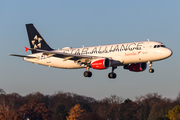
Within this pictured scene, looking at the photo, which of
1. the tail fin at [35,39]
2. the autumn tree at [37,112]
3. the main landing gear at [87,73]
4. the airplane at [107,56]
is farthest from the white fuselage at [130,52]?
the autumn tree at [37,112]

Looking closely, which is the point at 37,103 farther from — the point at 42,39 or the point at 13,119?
the point at 42,39

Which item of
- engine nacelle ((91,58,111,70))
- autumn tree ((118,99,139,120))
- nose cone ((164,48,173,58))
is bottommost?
autumn tree ((118,99,139,120))

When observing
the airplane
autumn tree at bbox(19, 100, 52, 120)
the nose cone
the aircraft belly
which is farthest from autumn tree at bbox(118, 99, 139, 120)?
the nose cone

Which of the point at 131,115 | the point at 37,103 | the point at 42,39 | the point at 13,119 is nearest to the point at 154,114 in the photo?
the point at 131,115

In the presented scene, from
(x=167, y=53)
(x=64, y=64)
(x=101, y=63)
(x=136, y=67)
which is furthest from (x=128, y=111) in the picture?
(x=167, y=53)

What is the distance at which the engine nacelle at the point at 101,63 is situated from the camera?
59.3 meters

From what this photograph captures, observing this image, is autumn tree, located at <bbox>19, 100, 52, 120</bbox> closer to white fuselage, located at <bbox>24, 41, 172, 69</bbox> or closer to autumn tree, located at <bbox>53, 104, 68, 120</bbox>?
autumn tree, located at <bbox>53, 104, 68, 120</bbox>

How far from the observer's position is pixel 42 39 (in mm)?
72875

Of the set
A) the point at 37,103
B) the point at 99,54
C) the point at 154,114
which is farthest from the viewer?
the point at 154,114

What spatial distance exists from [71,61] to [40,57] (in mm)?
6980

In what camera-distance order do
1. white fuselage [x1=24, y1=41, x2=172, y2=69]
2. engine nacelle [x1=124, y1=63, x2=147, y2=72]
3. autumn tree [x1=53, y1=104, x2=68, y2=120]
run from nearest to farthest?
1. white fuselage [x1=24, y1=41, x2=172, y2=69]
2. engine nacelle [x1=124, y1=63, x2=147, y2=72]
3. autumn tree [x1=53, y1=104, x2=68, y2=120]

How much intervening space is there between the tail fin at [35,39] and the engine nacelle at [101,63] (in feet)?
49.0

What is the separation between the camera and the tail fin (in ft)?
237

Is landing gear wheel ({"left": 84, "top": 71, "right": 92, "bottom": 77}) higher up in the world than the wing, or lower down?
lower down
